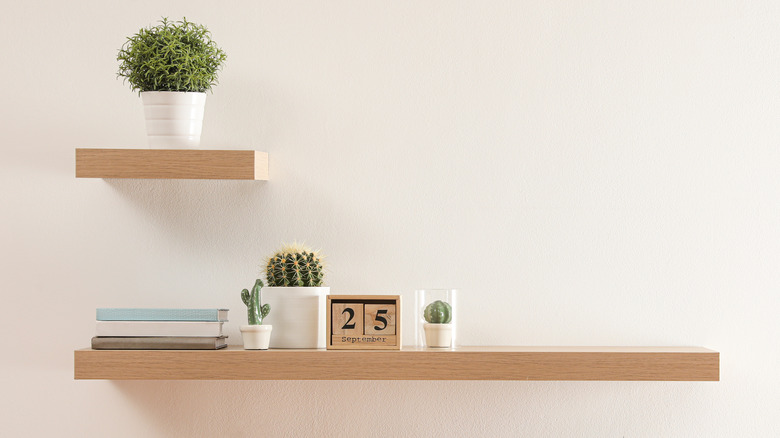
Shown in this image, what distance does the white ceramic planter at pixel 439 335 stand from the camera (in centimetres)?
151

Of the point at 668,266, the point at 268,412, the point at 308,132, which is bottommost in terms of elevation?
the point at 268,412

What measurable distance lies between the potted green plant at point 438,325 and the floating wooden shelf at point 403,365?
0.07 meters

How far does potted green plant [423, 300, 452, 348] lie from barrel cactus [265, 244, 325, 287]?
0.71ft

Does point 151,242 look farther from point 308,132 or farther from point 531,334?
point 531,334

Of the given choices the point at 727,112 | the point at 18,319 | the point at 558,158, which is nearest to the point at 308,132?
the point at 558,158

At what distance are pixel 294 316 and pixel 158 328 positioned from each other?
244 mm

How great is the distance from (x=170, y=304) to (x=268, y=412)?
0.29m

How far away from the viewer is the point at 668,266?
1.61 m

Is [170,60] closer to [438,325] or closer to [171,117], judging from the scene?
[171,117]

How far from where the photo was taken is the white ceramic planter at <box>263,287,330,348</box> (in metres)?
1.50

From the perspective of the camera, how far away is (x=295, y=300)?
1501mm

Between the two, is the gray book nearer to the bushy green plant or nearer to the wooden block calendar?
→ the wooden block calendar

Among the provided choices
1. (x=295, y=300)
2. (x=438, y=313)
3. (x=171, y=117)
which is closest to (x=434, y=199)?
(x=438, y=313)

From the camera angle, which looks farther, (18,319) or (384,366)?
(18,319)
